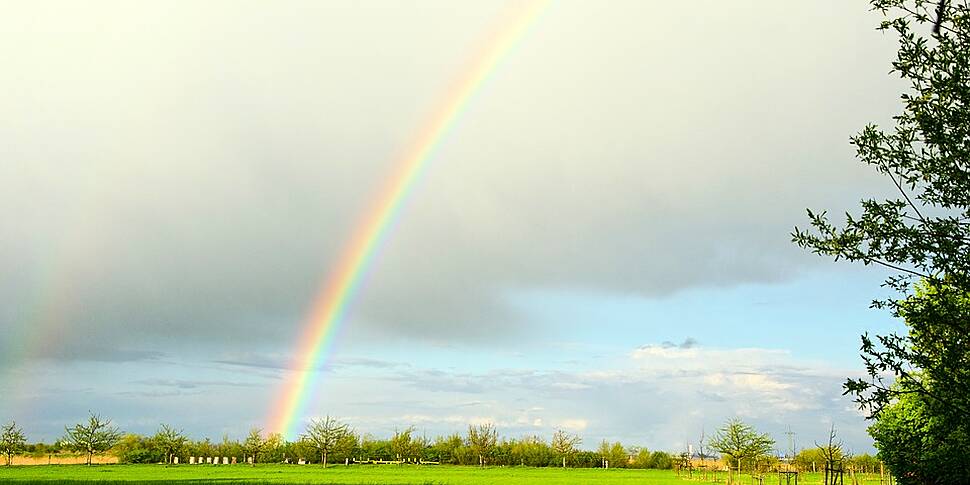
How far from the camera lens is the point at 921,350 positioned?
7.58 m

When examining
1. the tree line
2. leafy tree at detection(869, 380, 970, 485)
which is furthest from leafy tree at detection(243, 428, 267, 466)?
leafy tree at detection(869, 380, 970, 485)

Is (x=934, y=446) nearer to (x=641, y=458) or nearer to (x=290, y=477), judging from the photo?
(x=290, y=477)

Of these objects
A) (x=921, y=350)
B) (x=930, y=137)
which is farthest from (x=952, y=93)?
(x=921, y=350)

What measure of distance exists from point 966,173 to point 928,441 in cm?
292

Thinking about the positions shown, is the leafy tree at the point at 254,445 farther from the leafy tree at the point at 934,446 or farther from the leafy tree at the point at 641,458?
the leafy tree at the point at 934,446

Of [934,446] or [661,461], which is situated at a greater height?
[934,446]

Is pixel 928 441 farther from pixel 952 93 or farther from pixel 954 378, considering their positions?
pixel 952 93

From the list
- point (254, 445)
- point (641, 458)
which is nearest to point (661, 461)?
point (641, 458)

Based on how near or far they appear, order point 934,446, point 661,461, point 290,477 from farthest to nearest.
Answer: point 661,461, point 290,477, point 934,446

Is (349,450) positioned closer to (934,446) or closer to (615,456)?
(615,456)

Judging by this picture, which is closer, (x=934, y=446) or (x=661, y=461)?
(x=934, y=446)

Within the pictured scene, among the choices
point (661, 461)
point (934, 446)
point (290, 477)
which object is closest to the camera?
point (934, 446)

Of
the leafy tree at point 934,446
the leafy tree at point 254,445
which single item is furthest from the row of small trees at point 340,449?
the leafy tree at point 934,446

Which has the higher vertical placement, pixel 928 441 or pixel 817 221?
pixel 817 221
